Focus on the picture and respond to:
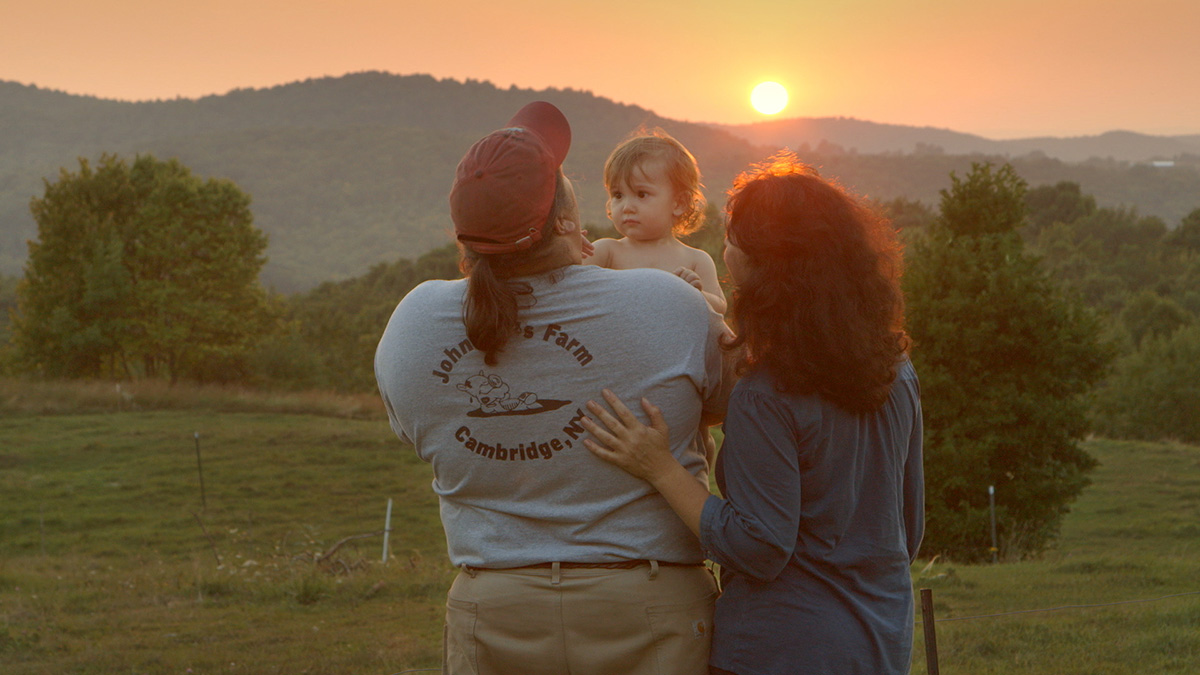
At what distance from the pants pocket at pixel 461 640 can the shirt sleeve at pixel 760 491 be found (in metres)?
0.52

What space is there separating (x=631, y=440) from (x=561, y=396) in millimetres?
160

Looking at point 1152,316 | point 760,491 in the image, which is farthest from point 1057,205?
point 760,491

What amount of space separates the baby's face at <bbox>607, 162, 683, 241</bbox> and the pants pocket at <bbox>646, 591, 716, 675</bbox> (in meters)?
1.42

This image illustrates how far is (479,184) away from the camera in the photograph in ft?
6.30

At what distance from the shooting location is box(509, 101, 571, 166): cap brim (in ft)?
6.85

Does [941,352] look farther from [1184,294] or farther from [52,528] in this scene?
[1184,294]

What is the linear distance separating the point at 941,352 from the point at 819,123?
604 feet

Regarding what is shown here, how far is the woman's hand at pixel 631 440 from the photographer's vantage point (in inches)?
74.5

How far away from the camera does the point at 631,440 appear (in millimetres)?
1888

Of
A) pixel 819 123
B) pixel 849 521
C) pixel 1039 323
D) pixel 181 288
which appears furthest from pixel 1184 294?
pixel 819 123

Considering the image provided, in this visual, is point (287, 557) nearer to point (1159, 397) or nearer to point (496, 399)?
point (496, 399)

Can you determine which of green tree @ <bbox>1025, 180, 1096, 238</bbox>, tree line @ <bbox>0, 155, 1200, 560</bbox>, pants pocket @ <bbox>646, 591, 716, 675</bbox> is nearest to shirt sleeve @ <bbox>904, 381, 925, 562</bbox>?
pants pocket @ <bbox>646, 591, 716, 675</bbox>

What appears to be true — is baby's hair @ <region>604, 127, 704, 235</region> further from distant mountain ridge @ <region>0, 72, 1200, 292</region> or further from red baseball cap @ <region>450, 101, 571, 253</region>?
distant mountain ridge @ <region>0, 72, 1200, 292</region>

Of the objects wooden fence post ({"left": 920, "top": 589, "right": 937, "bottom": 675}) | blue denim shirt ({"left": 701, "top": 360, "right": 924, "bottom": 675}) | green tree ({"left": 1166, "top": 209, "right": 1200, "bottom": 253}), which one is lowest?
green tree ({"left": 1166, "top": 209, "right": 1200, "bottom": 253})
